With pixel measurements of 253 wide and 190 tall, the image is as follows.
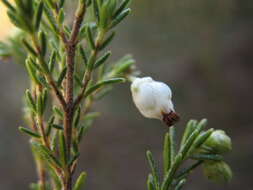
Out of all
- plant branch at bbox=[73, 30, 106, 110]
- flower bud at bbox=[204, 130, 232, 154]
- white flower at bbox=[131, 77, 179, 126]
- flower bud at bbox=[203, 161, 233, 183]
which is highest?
plant branch at bbox=[73, 30, 106, 110]

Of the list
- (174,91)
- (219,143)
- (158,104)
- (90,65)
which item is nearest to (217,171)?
(219,143)

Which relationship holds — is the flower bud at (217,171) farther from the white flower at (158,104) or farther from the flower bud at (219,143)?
the white flower at (158,104)

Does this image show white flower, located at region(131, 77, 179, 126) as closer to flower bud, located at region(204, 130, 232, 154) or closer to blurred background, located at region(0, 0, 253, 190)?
flower bud, located at region(204, 130, 232, 154)

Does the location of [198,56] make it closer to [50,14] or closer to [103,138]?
[103,138]

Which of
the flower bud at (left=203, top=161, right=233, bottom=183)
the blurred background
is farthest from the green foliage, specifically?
the blurred background

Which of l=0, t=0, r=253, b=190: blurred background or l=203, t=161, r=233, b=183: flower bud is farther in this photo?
l=0, t=0, r=253, b=190: blurred background

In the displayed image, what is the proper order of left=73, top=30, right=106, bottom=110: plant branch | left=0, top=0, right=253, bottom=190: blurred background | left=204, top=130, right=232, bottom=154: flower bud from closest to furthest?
left=73, top=30, right=106, bottom=110: plant branch < left=204, top=130, right=232, bottom=154: flower bud < left=0, top=0, right=253, bottom=190: blurred background

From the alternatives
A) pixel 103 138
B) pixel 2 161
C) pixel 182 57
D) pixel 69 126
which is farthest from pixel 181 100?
pixel 69 126

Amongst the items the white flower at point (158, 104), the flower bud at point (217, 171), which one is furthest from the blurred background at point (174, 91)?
the white flower at point (158, 104)
